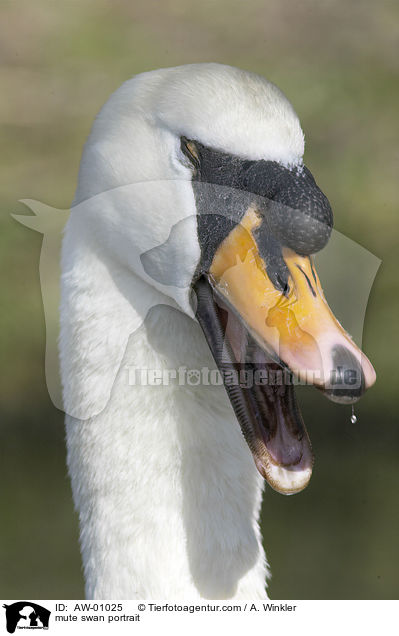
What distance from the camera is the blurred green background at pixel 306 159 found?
477 centimetres

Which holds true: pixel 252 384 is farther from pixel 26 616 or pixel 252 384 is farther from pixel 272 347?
pixel 26 616

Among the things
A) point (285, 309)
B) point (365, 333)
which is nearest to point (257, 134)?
point (285, 309)

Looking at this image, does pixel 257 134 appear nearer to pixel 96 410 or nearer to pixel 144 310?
pixel 144 310

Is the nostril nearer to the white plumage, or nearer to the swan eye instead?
the white plumage

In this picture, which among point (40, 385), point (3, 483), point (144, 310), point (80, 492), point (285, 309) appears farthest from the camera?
point (40, 385)

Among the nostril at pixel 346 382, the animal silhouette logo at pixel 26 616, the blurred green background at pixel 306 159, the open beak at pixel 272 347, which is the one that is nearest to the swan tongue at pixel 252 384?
the open beak at pixel 272 347

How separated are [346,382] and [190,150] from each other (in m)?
0.57

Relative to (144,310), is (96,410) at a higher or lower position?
lower

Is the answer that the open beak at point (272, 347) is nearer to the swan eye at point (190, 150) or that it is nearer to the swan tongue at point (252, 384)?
the swan tongue at point (252, 384)

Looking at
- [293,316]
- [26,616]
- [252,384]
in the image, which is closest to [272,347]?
[293,316]

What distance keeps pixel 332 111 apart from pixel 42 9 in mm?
1981

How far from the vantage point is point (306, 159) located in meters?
6.13

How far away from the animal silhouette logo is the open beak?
692 millimetres

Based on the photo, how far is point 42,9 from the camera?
5215 millimetres
